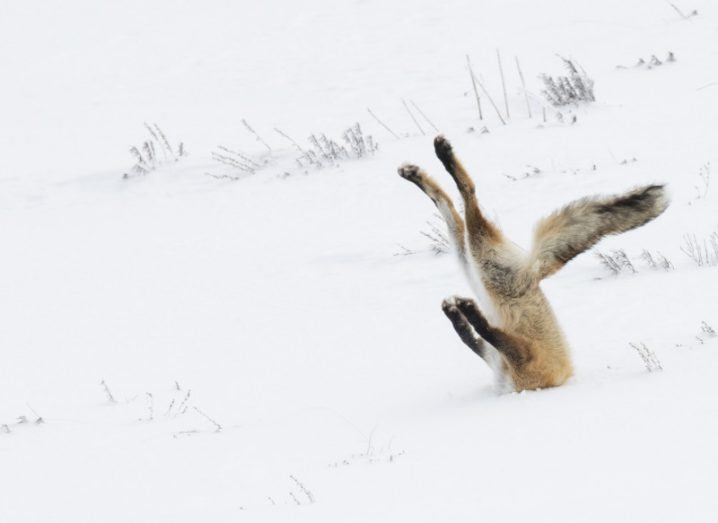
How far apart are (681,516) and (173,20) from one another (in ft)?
39.2

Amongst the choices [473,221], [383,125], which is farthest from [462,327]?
[383,125]

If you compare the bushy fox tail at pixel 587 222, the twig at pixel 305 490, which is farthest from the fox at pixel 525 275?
the twig at pixel 305 490

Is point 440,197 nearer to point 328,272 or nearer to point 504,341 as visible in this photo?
point 504,341

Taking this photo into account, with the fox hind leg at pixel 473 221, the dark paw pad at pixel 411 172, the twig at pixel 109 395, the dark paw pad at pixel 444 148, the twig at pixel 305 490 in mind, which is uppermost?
the dark paw pad at pixel 444 148

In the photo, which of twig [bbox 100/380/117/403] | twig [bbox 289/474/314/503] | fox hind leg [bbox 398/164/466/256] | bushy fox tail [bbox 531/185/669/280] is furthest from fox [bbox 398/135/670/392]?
twig [bbox 100/380/117/403]

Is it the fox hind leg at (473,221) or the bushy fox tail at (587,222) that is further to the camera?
the fox hind leg at (473,221)

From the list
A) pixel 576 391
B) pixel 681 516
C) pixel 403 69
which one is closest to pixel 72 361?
pixel 576 391

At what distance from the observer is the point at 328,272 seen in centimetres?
786

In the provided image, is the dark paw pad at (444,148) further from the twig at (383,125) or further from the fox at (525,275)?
the twig at (383,125)

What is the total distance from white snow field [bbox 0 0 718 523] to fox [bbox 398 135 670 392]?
18 centimetres

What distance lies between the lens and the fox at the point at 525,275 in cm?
504

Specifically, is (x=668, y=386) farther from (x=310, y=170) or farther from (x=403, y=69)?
(x=403, y=69)

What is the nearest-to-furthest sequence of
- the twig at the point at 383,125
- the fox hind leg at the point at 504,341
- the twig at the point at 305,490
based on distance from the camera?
1. the twig at the point at 305,490
2. the fox hind leg at the point at 504,341
3. the twig at the point at 383,125

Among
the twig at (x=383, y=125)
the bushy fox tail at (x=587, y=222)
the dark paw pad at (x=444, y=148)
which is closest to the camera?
the bushy fox tail at (x=587, y=222)
